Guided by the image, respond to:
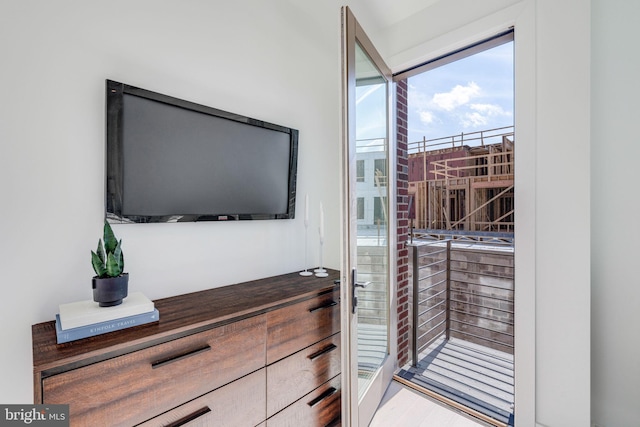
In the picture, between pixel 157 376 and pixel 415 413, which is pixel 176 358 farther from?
pixel 415 413

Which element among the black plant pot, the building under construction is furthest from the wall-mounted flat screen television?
the building under construction

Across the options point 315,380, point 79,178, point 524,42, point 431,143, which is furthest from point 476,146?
point 79,178

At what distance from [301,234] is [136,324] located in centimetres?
114

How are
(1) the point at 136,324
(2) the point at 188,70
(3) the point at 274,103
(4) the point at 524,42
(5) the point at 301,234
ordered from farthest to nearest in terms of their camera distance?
(5) the point at 301,234
(3) the point at 274,103
(4) the point at 524,42
(2) the point at 188,70
(1) the point at 136,324

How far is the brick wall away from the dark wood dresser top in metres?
0.98

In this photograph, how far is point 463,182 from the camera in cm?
559

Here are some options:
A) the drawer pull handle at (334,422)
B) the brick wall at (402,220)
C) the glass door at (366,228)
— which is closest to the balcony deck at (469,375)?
the brick wall at (402,220)

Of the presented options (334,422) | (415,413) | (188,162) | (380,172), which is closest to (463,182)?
(380,172)

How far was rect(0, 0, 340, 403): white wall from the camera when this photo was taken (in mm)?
1039

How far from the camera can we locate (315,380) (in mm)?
1536

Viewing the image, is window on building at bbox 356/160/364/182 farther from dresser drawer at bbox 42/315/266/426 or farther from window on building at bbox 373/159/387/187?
dresser drawer at bbox 42/315/266/426

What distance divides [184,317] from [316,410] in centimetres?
90

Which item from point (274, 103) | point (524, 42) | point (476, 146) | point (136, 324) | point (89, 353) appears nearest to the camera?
point (89, 353)

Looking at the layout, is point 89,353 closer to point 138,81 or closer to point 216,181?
point 216,181
